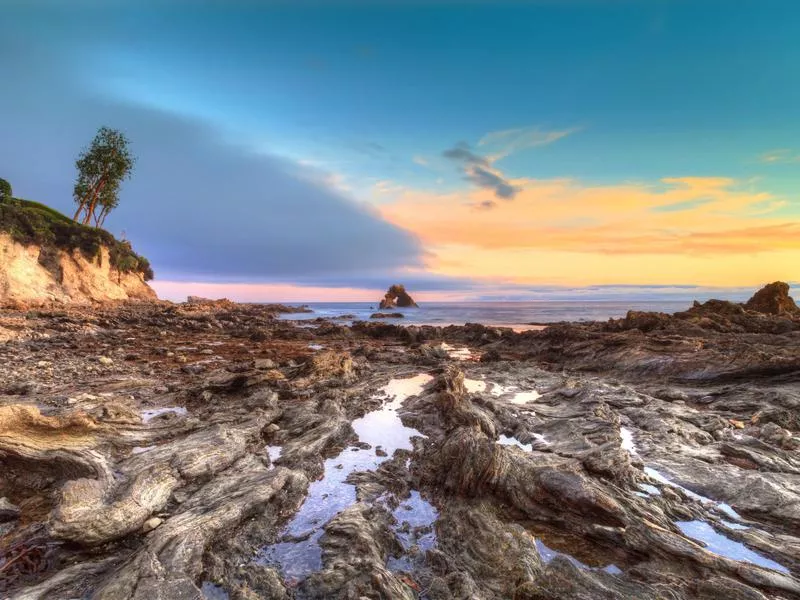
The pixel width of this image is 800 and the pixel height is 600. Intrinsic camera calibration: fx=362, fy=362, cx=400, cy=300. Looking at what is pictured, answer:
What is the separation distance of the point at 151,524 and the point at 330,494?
10.5ft

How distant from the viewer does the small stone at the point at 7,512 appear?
6.25 metres

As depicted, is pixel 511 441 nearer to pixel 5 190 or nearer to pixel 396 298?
pixel 5 190

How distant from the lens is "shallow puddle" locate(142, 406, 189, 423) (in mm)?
11086

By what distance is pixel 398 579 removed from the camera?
506cm

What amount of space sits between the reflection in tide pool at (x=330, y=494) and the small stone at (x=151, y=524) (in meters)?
1.90

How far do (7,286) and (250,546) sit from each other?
51.7 metres

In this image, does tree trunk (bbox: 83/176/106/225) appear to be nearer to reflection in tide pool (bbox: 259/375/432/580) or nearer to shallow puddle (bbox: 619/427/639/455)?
reflection in tide pool (bbox: 259/375/432/580)

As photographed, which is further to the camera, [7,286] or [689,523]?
[7,286]

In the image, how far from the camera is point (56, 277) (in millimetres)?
47844

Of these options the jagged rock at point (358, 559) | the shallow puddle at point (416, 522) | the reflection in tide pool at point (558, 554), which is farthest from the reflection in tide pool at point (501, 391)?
the jagged rock at point (358, 559)

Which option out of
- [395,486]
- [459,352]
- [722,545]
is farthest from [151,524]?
[459,352]

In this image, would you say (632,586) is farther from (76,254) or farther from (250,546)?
(76,254)

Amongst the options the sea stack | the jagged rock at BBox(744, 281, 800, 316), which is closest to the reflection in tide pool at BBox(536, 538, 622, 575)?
the jagged rock at BBox(744, 281, 800, 316)

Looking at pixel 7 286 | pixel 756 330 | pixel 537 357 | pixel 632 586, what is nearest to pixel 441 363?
pixel 537 357
